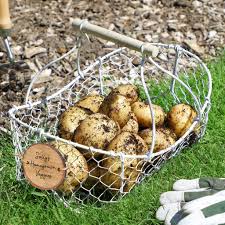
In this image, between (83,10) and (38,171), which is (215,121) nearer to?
(38,171)

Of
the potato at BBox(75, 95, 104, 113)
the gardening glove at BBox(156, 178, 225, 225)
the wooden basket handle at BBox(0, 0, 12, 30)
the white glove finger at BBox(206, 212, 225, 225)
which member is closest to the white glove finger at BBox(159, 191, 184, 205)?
the gardening glove at BBox(156, 178, 225, 225)

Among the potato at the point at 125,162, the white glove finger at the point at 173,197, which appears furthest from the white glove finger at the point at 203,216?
the potato at the point at 125,162

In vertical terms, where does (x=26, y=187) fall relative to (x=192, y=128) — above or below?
below

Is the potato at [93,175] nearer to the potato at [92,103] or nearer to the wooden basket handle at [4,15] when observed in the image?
the potato at [92,103]

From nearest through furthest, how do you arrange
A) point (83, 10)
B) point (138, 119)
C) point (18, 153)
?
1. point (18, 153)
2. point (138, 119)
3. point (83, 10)

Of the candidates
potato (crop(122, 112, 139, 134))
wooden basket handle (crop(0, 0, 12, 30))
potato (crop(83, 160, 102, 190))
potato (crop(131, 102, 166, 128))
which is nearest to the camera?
potato (crop(83, 160, 102, 190))

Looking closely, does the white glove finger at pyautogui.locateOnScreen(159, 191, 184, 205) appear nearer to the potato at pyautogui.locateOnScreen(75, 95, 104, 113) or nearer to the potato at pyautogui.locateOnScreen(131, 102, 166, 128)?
the potato at pyautogui.locateOnScreen(131, 102, 166, 128)

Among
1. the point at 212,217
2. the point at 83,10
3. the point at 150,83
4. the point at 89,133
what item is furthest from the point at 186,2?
the point at 212,217
